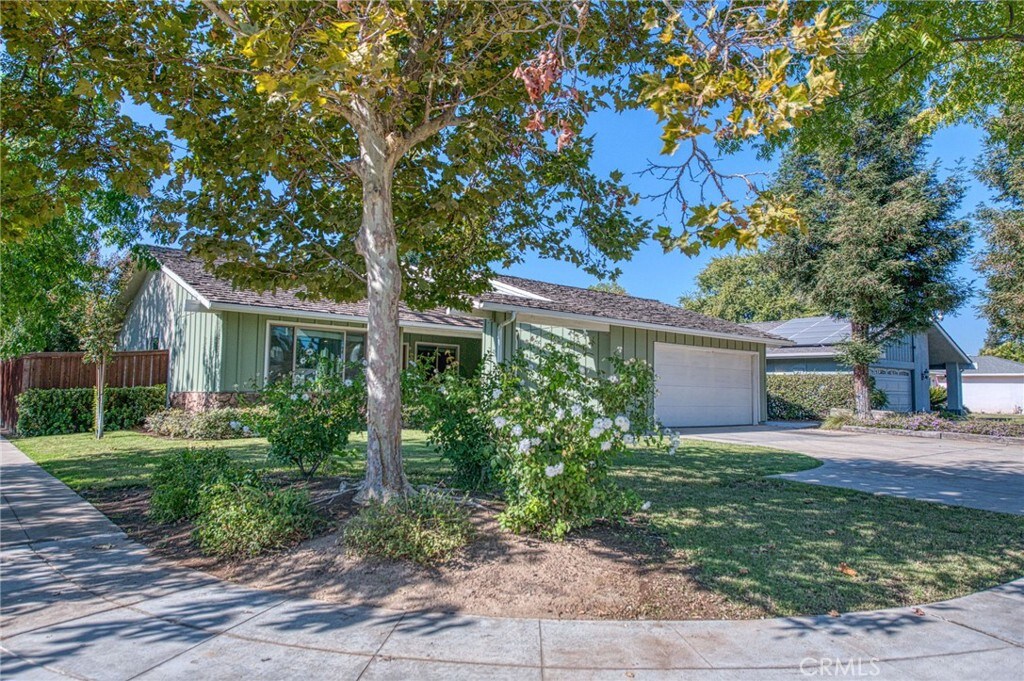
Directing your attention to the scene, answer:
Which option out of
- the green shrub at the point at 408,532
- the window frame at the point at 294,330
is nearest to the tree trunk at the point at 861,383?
the window frame at the point at 294,330

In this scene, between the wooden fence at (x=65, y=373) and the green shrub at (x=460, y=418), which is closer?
the green shrub at (x=460, y=418)

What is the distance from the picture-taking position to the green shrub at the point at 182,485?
→ 5.27 m

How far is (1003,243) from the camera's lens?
55.4ft

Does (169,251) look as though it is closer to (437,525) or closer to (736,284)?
(437,525)

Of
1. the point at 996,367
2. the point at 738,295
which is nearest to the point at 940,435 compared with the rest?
the point at 738,295

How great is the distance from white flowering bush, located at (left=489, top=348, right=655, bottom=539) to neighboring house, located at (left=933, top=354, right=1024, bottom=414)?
4154cm

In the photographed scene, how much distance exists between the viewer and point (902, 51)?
6.32m

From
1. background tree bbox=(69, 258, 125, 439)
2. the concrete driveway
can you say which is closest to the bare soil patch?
the concrete driveway

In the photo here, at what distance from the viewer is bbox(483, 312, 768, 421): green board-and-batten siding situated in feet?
45.1

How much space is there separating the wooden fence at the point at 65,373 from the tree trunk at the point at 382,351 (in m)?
11.7

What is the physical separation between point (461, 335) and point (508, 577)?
13.3 metres

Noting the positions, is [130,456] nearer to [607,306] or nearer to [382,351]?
[382,351]

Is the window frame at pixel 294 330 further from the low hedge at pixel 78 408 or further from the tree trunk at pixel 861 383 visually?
the tree trunk at pixel 861 383

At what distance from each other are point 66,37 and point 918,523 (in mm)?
9051
